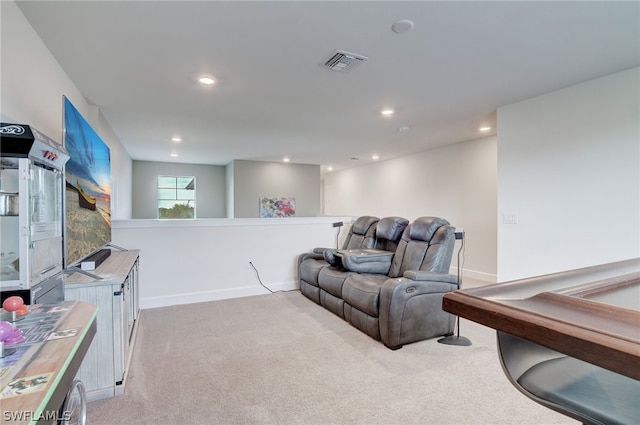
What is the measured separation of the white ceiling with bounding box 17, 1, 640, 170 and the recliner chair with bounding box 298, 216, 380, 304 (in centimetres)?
143

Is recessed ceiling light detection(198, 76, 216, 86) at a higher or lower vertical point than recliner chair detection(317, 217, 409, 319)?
higher

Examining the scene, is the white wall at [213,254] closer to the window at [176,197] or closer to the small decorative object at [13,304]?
the small decorative object at [13,304]

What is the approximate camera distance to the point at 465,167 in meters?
5.38

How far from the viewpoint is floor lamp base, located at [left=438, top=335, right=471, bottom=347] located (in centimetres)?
265

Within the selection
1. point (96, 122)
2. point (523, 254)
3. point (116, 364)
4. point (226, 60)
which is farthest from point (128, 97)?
point (523, 254)

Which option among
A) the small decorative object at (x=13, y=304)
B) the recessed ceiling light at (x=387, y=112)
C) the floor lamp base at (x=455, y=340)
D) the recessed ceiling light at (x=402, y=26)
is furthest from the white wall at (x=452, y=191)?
the small decorative object at (x=13, y=304)

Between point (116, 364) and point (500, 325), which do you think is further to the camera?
point (116, 364)

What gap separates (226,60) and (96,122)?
215 centimetres

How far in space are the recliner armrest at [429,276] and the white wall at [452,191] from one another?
2.64m

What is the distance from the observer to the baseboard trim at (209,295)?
145 inches

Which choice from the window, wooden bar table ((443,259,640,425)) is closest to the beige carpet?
wooden bar table ((443,259,640,425))

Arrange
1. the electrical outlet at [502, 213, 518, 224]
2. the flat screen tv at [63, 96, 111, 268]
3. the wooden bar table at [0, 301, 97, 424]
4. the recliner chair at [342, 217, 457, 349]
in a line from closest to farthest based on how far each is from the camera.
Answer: the wooden bar table at [0, 301, 97, 424], the flat screen tv at [63, 96, 111, 268], the recliner chair at [342, 217, 457, 349], the electrical outlet at [502, 213, 518, 224]

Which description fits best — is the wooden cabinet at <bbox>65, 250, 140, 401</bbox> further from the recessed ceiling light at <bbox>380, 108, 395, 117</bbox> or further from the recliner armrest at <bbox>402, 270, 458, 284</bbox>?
the recessed ceiling light at <bbox>380, 108, 395, 117</bbox>

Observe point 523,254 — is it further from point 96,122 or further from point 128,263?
point 96,122
